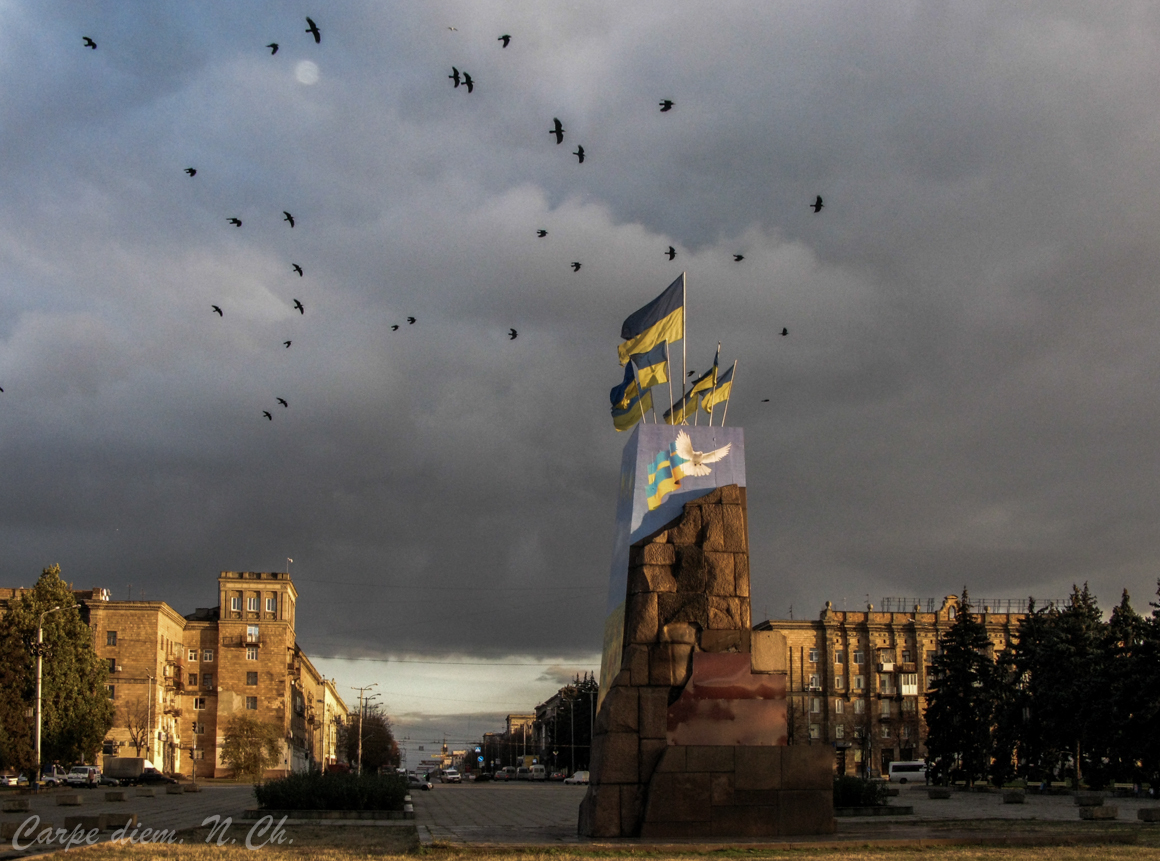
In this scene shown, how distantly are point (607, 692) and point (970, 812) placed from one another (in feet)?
47.4

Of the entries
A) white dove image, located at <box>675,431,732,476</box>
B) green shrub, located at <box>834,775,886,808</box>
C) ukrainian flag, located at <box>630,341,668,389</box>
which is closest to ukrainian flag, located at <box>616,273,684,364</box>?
ukrainian flag, located at <box>630,341,668,389</box>

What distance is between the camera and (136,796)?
145 ft

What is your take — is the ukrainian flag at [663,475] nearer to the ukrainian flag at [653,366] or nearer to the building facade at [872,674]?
the ukrainian flag at [653,366]

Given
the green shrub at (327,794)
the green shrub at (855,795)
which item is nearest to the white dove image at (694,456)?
the green shrub at (855,795)

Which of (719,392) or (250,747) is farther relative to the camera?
(250,747)

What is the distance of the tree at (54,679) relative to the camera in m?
54.8

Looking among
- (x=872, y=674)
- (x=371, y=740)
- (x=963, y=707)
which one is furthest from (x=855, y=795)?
(x=371, y=740)

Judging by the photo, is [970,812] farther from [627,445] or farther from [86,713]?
[86,713]

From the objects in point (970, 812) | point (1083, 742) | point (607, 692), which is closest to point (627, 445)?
point (607, 692)

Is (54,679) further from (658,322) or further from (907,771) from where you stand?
(907,771)

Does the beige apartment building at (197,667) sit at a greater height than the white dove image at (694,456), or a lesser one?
lesser

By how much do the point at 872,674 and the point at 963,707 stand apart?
3010 centimetres

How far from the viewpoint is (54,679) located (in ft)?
184

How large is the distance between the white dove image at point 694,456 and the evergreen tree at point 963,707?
42.9 metres
